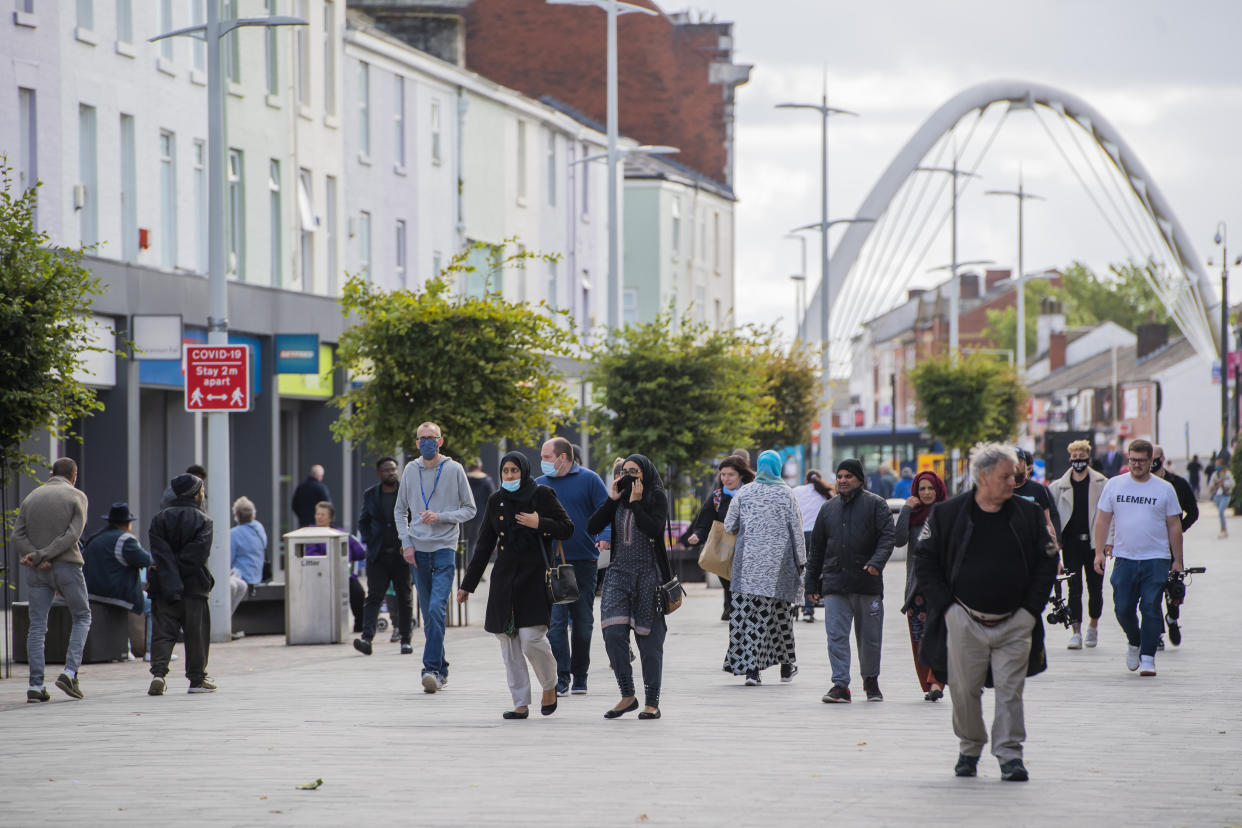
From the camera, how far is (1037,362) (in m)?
124

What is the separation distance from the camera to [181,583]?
14.6 meters

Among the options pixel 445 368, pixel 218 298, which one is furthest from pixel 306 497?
pixel 218 298

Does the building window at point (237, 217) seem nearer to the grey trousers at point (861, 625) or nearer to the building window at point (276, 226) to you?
the building window at point (276, 226)

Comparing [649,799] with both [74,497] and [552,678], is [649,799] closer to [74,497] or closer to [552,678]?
[552,678]

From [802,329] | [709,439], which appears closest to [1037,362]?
[802,329]

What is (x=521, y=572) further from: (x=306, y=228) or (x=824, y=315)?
(x=824, y=315)

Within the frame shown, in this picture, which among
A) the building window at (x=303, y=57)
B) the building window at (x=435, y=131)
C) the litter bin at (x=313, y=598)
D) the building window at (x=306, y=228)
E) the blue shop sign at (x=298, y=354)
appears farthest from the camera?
the building window at (x=435, y=131)

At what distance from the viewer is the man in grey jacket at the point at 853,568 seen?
541 inches

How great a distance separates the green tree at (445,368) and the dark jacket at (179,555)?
8943 mm

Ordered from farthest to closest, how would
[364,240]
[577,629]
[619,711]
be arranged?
[364,240] < [577,629] < [619,711]

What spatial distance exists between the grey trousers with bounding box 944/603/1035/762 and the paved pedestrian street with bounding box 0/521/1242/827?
0.27 m

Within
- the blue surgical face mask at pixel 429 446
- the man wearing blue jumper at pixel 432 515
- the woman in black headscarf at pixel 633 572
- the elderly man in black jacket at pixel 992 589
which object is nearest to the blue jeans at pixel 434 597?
the man wearing blue jumper at pixel 432 515

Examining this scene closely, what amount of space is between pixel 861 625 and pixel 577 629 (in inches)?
79.2

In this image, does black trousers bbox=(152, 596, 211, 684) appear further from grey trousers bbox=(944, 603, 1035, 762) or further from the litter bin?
grey trousers bbox=(944, 603, 1035, 762)
